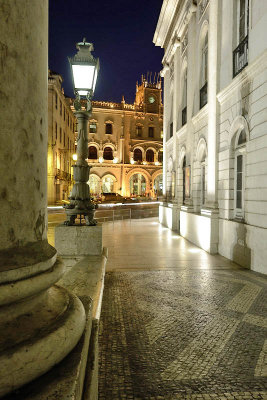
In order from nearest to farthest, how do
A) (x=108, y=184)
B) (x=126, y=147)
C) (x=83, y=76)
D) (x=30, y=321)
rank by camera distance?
(x=30, y=321), (x=83, y=76), (x=108, y=184), (x=126, y=147)

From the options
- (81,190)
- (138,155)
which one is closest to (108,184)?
(138,155)

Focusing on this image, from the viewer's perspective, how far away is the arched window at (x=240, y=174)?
27.3ft

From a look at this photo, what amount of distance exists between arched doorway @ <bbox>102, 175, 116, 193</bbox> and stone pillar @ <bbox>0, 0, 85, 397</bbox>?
45.9m

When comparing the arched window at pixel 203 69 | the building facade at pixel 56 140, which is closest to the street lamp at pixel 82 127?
the arched window at pixel 203 69

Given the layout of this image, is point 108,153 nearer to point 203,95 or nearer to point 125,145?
point 125,145

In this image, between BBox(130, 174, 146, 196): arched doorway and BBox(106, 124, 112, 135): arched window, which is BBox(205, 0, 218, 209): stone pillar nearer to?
BBox(106, 124, 112, 135): arched window

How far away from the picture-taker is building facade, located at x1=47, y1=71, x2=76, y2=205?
30781 mm

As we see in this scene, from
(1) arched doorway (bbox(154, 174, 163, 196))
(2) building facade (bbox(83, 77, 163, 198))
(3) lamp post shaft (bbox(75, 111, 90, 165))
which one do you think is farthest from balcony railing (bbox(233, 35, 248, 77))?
(1) arched doorway (bbox(154, 174, 163, 196))

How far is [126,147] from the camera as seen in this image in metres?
48.2

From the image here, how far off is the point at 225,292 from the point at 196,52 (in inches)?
450

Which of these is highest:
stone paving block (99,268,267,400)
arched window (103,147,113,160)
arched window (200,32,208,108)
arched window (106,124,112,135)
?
arched window (106,124,112,135)

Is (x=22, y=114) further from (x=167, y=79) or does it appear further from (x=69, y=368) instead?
(x=167, y=79)

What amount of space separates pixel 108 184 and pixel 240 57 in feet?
131

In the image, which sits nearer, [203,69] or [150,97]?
[203,69]
